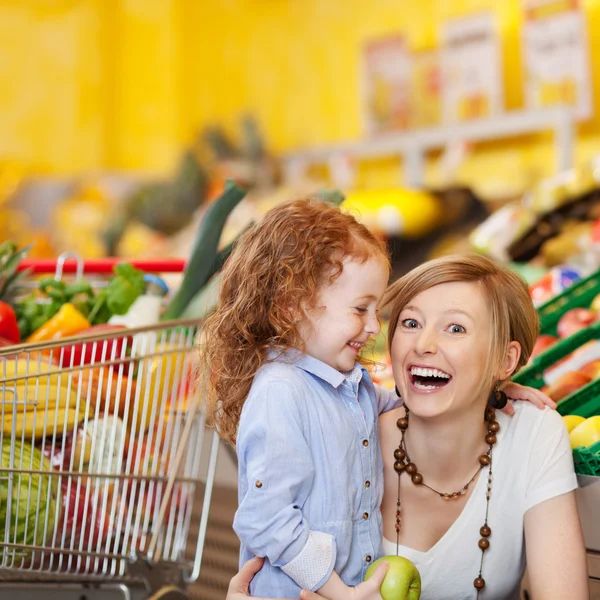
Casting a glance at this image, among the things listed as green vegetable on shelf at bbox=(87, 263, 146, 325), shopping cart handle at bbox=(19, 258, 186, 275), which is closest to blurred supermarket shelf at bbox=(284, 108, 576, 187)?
shopping cart handle at bbox=(19, 258, 186, 275)

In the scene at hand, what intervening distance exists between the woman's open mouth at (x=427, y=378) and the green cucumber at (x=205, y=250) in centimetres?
72

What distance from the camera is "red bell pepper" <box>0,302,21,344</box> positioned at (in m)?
1.85

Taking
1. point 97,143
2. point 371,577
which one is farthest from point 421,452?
point 97,143

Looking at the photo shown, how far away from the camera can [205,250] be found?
6.65 ft

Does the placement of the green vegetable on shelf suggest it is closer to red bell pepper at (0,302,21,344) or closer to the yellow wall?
red bell pepper at (0,302,21,344)

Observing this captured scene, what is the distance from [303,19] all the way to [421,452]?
576cm

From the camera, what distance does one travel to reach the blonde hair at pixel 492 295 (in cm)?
145

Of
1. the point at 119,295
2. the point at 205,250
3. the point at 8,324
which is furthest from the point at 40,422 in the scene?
the point at 205,250

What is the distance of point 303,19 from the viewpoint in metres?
6.79

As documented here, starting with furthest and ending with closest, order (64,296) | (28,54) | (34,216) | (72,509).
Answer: (28,54), (34,216), (64,296), (72,509)

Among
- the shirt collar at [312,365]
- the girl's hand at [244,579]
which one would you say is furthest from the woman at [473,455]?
the girl's hand at [244,579]

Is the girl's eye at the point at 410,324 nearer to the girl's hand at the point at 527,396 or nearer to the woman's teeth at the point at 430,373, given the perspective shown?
the woman's teeth at the point at 430,373

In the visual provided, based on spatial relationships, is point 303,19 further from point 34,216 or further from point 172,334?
point 172,334

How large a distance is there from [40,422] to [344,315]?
612 millimetres
